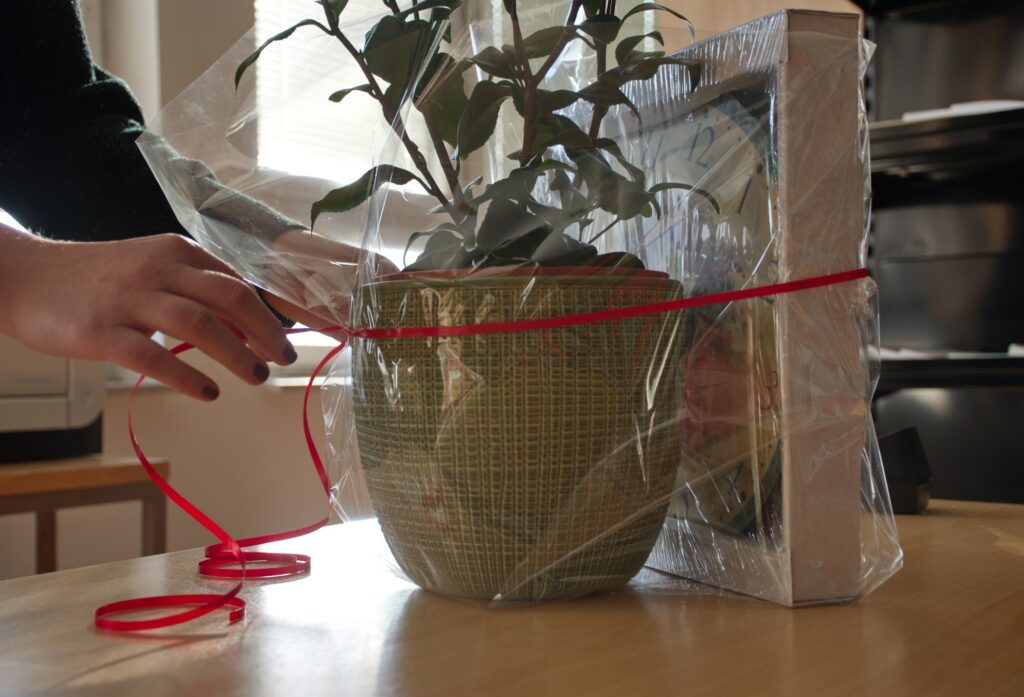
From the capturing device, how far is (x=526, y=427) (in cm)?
42

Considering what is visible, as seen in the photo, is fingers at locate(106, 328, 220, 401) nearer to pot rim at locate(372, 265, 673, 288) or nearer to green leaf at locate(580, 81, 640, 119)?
pot rim at locate(372, 265, 673, 288)

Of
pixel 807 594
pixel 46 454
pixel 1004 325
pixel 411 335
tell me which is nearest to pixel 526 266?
pixel 411 335

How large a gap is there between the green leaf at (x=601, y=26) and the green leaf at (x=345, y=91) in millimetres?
109

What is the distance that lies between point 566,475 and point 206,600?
19cm

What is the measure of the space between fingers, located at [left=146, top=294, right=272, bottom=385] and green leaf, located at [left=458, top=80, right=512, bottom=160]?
143 mm

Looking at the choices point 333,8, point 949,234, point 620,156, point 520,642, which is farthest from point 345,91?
point 949,234

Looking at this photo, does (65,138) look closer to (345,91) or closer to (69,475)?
(345,91)

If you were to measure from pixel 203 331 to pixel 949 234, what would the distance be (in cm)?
172

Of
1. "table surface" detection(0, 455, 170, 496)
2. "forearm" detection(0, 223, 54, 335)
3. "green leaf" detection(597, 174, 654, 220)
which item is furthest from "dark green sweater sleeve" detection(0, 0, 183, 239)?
"table surface" detection(0, 455, 170, 496)

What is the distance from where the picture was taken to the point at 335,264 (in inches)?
18.9

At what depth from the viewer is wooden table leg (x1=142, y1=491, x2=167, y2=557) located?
1424 millimetres

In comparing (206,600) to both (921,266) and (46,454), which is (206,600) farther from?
(921,266)

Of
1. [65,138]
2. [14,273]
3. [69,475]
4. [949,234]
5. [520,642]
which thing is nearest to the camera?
[520,642]

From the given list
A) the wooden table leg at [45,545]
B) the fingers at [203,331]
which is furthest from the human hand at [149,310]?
the wooden table leg at [45,545]
